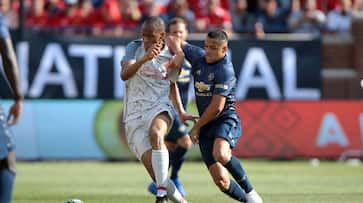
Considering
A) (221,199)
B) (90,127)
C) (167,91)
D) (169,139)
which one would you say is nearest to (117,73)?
(90,127)

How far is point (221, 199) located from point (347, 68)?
11100mm

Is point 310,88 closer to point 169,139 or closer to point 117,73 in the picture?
point 117,73

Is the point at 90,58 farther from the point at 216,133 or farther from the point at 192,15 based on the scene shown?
the point at 216,133

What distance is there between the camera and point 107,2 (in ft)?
80.7

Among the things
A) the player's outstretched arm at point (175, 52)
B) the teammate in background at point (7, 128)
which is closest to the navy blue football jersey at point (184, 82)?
the player's outstretched arm at point (175, 52)

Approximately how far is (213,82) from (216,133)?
0.57 m

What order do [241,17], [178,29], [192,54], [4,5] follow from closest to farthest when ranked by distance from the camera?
[192,54], [178,29], [4,5], [241,17]

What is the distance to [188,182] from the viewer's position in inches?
658

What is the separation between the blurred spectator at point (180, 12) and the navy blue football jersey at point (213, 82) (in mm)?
11814

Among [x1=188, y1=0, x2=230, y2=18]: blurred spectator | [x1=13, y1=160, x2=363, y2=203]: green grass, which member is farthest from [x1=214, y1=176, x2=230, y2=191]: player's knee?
[x1=188, y1=0, x2=230, y2=18]: blurred spectator

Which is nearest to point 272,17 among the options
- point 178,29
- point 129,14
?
point 129,14

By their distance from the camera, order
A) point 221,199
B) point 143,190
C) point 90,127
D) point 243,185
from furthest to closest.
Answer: point 90,127 < point 143,190 < point 221,199 < point 243,185

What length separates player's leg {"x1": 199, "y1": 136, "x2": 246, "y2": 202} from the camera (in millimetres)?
11375

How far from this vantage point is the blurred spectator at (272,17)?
2447 cm
